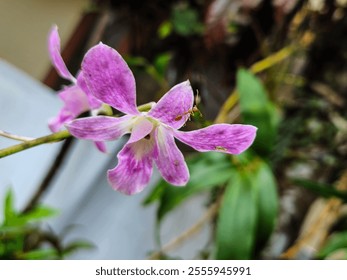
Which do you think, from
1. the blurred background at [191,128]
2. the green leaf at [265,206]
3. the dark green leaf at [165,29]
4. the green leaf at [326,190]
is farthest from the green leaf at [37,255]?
the dark green leaf at [165,29]

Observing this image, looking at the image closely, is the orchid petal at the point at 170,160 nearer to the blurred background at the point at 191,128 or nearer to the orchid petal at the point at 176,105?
the orchid petal at the point at 176,105

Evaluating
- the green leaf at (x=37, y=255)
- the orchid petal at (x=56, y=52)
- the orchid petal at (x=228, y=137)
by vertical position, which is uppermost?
the green leaf at (x=37, y=255)

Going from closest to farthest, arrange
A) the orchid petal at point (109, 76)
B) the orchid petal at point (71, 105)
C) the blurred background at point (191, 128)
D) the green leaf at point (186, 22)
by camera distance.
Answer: the orchid petal at point (109, 76) → the orchid petal at point (71, 105) → the blurred background at point (191, 128) → the green leaf at point (186, 22)

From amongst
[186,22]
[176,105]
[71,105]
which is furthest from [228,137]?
[186,22]

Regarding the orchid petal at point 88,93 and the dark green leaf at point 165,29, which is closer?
the orchid petal at point 88,93
